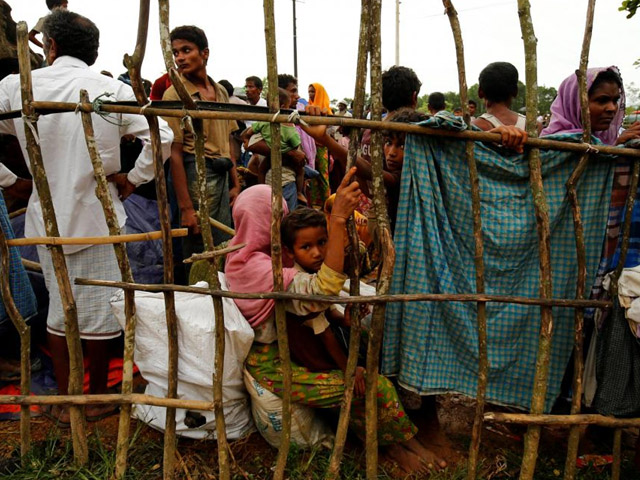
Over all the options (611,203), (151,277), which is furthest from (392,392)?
(151,277)

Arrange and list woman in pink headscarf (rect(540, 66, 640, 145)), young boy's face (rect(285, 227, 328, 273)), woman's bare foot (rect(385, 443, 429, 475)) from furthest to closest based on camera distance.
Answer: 1. woman in pink headscarf (rect(540, 66, 640, 145))
2. woman's bare foot (rect(385, 443, 429, 475))
3. young boy's face (rect(285, 227, 328, 273))

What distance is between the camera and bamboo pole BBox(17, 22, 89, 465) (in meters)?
2.29

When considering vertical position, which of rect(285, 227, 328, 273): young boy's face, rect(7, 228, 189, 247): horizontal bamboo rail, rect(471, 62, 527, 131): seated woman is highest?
rect(471, 62, 527, 131): seated woman

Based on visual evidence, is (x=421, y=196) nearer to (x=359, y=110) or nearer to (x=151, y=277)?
(x=359, y=110)

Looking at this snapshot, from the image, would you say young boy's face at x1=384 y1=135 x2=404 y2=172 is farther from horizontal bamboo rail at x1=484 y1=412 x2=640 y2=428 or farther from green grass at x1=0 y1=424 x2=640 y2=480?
green grass at x1=0 y1=424 x2=640 y2=480

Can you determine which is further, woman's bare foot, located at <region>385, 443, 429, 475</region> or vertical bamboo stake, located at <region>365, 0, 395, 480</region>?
woman's bare foot, located at <region>385, 443, 429, 475</region>

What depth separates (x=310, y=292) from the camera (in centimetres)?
235

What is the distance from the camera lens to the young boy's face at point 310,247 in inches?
97.7

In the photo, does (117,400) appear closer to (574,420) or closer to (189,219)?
(189,219)

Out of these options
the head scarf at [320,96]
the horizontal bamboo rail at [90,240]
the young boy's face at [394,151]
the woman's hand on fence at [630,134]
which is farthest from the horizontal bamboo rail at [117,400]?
the head scarf at [320,96]

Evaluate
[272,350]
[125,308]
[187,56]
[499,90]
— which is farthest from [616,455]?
[187,56]

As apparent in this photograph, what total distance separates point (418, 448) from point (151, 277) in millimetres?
2196

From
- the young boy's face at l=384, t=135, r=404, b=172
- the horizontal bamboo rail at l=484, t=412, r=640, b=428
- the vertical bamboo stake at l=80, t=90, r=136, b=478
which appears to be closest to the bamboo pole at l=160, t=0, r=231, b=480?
the vertical bamboo stake at l=80, t=90, r=136, b=478

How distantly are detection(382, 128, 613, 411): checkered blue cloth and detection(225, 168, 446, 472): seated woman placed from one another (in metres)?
0.25
